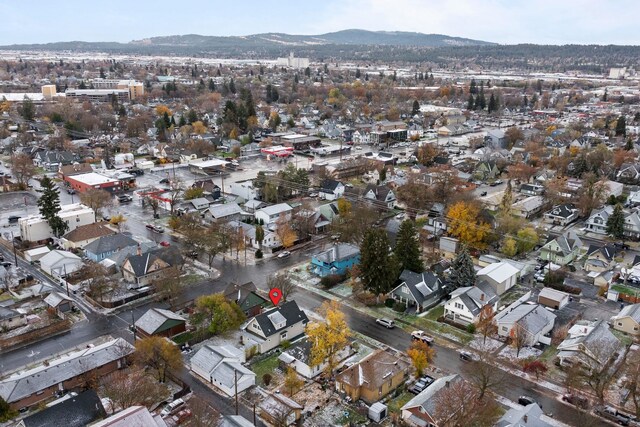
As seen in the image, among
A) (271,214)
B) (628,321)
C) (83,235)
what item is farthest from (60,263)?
(628,321)

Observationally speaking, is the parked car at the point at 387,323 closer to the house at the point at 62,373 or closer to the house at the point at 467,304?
the house at the point at 467,304

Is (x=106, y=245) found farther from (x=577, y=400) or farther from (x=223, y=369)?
(x=577, y=400)

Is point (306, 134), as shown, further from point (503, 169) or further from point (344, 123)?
point (503, 169)

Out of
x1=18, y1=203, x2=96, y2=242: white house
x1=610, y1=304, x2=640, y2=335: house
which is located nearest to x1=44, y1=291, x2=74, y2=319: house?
x1=18, y1=203, x2=96, y2=242: white house

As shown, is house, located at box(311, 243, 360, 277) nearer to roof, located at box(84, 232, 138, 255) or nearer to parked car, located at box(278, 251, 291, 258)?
parked car, located at box(278, 251, 291, 258)

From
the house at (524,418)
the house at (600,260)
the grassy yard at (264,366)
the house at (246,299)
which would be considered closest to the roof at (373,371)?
the grassy yard at (264,366)

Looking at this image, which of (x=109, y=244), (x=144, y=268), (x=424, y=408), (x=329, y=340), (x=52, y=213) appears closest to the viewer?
(x=424, y=408)

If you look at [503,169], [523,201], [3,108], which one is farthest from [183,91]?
[523,201]
